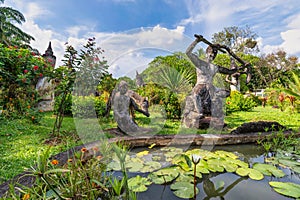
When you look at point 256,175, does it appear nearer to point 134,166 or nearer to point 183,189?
point 183,189

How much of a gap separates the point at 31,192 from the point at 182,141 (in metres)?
2.02

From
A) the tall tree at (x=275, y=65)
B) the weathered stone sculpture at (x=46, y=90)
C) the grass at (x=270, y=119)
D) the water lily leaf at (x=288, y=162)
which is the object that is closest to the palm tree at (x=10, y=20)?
the weathered stone sculpture at (x=46, y=90)

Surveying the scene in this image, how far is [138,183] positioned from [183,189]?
40 centimetres

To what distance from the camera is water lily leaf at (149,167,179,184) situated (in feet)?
5.63

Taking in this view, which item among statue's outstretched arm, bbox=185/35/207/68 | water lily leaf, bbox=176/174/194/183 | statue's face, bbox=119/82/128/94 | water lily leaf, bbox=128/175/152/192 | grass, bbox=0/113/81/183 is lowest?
water lily leaf, bbox=128/175/152/192

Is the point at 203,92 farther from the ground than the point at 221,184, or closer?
farther from the ground

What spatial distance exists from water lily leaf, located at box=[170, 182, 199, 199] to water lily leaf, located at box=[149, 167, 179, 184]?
10cm

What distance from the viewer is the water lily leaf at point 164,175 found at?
1.72 metres

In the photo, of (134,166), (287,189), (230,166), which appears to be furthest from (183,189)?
(287,189)

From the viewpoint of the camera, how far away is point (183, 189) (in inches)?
61.1

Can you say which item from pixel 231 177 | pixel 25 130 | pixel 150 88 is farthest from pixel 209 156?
pixel 25 130

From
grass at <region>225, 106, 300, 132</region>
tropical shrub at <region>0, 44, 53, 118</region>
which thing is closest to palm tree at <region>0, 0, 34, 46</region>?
tropical shrub at <region>0, 44, 53, 118</region>

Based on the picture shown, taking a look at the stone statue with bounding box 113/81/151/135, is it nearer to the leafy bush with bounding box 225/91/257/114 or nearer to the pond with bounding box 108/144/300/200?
the pond with bounding box 108/144/300/200

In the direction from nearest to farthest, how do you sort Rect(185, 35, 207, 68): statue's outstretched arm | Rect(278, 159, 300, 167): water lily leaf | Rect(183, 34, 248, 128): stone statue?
Rect(278, 159, 300, 167): water lily leaf < Rect(185, 35, 207, 68): statue's outstretched arm < Rect(183, 34, 248, 128): stone statue
